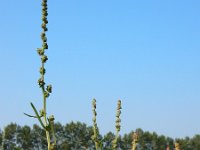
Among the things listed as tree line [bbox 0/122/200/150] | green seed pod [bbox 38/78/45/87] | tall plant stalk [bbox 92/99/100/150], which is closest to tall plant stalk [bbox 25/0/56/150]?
green seed pod [bbox 38/78/45/87]

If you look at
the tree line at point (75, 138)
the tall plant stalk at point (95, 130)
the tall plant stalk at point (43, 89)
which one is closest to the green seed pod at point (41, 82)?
the tall plant stalk at point (43, 89)

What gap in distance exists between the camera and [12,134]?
239 feet

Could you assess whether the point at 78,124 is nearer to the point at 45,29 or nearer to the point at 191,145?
the point at 191,145

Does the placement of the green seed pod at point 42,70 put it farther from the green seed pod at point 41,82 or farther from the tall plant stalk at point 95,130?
the tall plant stalk at point 95,130

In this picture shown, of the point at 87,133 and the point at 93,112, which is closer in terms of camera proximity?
the point at 93,112

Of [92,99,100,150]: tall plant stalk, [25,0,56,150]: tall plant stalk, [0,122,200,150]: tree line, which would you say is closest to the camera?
[25,0,56,150]: tall plant stalk

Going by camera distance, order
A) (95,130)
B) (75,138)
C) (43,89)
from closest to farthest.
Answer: (43,89)
(95,130)
(75,138)

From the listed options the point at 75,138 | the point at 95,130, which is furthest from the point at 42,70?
the point at 75,138

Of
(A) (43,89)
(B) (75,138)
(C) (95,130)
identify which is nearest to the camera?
(A) (43,89)

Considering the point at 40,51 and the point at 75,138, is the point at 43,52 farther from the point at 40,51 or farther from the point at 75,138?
the point at 75,138

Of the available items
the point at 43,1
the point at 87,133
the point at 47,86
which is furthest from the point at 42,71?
the point at 87,133

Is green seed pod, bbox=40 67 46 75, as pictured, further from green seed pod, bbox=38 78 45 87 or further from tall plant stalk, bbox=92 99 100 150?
tall plant stalk, bbox=92 99 100 150

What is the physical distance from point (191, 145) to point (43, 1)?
267 ft

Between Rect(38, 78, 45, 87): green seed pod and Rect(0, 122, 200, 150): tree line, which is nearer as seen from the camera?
Rect(38, 78, 45, 87): green seed pod
